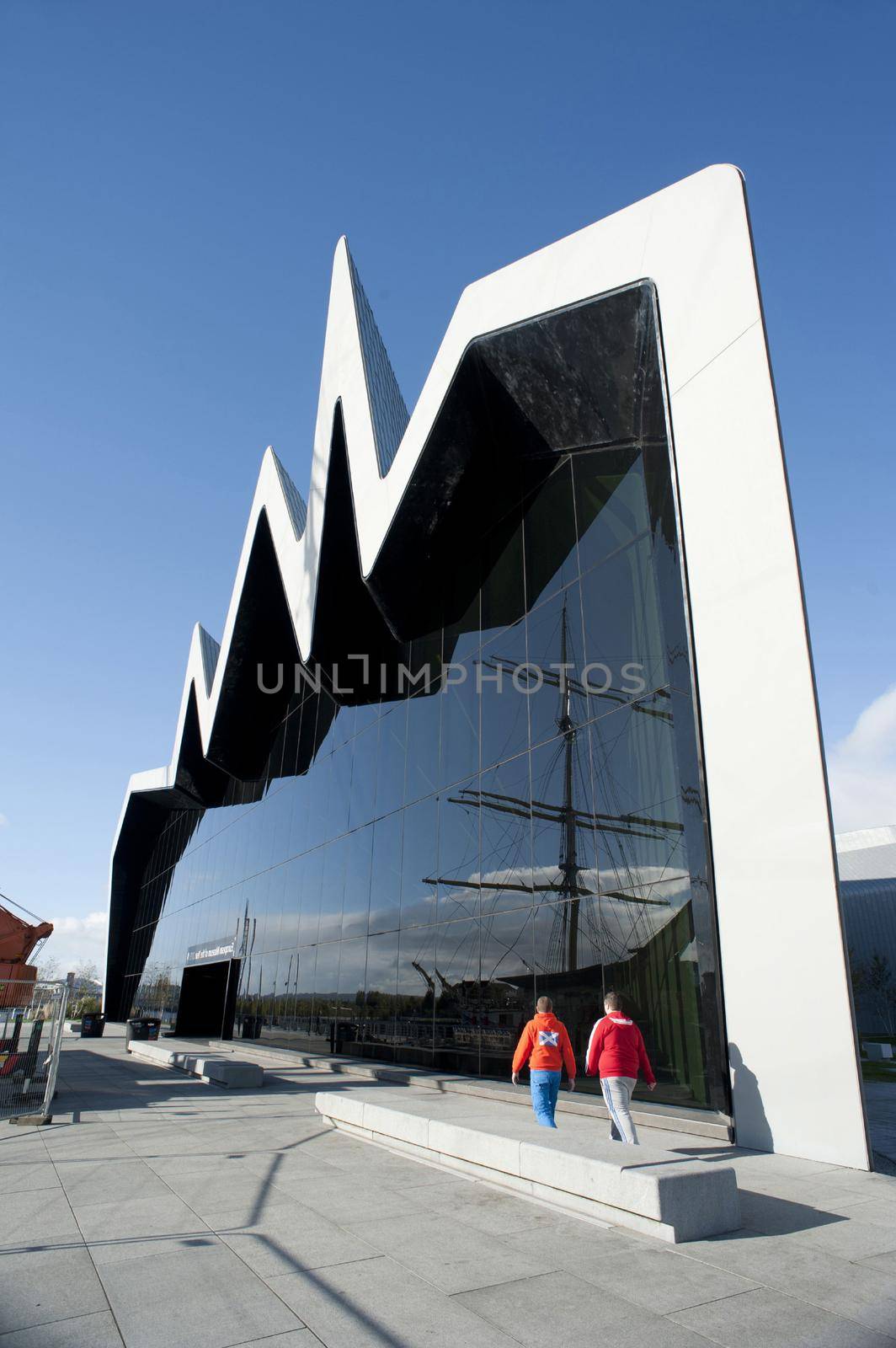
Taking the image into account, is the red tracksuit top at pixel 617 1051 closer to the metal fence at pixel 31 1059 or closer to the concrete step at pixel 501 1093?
the concrete step at pixel 501 1093

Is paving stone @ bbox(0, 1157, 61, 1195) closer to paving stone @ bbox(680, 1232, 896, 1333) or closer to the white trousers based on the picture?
the white trousers

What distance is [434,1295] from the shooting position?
13.2 feet

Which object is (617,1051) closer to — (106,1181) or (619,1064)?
(619,1064)

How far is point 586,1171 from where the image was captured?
528 centimetres

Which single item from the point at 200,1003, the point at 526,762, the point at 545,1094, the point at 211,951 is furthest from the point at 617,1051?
the point at 200,1003

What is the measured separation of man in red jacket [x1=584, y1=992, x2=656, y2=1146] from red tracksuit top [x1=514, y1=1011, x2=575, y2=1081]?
50 centimetres

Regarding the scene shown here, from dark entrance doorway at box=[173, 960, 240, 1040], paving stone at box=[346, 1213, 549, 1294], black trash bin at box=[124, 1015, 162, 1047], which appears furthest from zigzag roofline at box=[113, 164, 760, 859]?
black trash bin at box=[124, 1015, 162, 1047]

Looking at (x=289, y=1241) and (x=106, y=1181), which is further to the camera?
(x=106, y=1181)

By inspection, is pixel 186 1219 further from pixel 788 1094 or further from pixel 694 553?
pixel 694 553

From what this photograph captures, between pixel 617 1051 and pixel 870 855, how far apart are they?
197ft

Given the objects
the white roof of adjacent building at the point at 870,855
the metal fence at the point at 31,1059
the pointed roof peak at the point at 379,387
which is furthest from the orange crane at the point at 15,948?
the white roof of adjacent building at the point at 870,855

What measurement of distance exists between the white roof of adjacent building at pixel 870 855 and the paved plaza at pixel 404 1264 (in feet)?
185

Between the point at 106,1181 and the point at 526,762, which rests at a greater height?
the point at 526,762

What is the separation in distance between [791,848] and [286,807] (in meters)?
19.0
